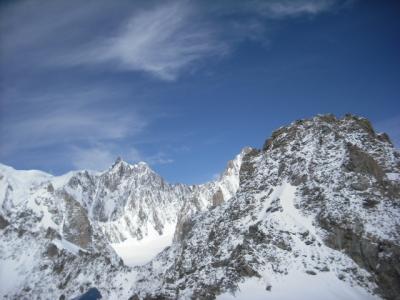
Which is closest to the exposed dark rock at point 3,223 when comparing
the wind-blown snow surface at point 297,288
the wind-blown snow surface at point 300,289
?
the wind-blown snow surface at point 300,289

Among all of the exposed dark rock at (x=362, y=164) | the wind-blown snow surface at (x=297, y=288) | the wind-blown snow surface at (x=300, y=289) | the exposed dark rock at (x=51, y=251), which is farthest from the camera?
the exposed dark rock at (x=51, y=251)

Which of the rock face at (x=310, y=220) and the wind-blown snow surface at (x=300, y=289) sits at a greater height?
the rock face at (x=310, y=220)

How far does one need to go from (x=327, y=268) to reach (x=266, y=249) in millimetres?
8931

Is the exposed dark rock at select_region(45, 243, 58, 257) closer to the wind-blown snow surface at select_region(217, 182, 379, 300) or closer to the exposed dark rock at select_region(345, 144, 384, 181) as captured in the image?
the wind-blown snow surface at select_region(217, 182, 379, 300)

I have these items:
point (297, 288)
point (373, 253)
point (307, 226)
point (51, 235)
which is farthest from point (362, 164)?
point (51, 235)

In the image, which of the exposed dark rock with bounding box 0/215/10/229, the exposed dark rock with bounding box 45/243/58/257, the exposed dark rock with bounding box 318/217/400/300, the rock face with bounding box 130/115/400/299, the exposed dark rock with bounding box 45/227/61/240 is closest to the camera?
the exposed dark rock with bounding box 318/217/400/300

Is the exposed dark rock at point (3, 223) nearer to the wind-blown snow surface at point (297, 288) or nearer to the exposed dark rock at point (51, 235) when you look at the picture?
the exposed dark rock at point (51, 235)

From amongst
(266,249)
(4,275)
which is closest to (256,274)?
(266,249)

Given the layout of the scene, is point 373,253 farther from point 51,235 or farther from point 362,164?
point 51,235

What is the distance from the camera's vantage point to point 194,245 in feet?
288

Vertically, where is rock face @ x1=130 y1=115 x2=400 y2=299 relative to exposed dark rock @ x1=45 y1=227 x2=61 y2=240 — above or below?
below

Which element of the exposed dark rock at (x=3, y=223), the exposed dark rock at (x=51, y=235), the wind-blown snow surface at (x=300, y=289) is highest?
the exposed dark rock at (x=3, y=223)

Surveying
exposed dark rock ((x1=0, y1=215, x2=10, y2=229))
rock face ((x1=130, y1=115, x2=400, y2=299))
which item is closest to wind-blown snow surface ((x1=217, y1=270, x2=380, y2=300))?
rock face ((x1=130, y1=115, x2=400, y2=299))

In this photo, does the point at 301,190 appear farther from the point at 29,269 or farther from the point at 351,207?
the point at 29,269
